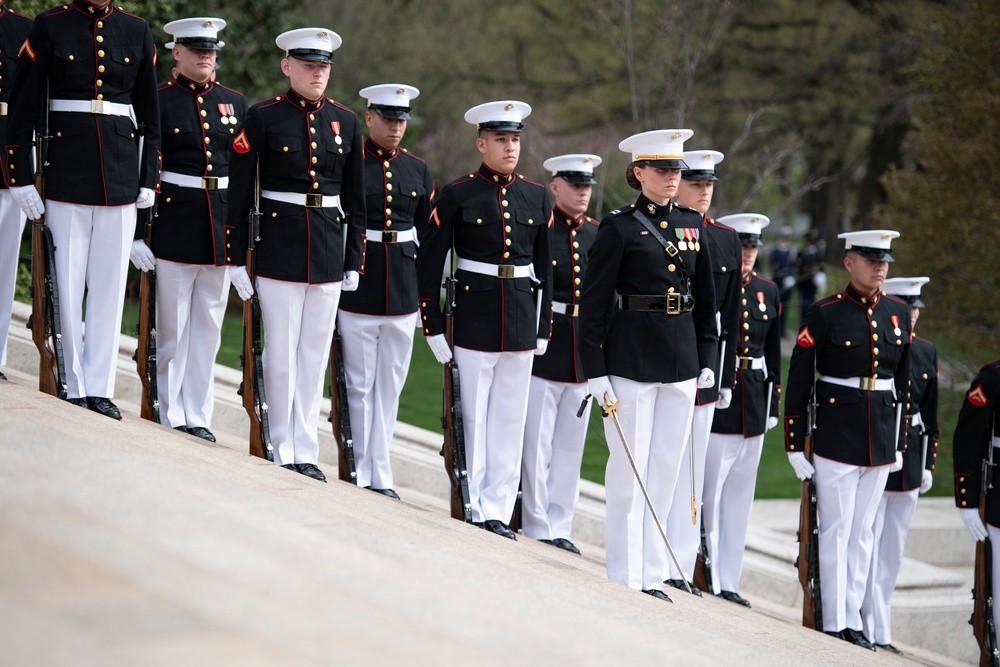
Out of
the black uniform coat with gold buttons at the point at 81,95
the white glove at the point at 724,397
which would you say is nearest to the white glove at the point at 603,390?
the white glove at the point at 724,397

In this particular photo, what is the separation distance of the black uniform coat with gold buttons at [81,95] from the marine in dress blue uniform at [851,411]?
3682 mm

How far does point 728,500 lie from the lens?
7.59 m

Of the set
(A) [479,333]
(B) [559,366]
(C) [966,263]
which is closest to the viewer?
(A) [479,333]

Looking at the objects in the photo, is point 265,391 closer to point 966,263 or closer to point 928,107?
point 966,263

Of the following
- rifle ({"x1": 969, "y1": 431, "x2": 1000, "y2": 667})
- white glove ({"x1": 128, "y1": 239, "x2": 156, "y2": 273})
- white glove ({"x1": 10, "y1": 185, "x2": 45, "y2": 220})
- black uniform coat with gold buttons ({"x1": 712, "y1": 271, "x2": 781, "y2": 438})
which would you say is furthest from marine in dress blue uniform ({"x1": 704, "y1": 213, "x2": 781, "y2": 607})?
white glove ({"x1": 10, "y1": 185, "x2": 45, "y2": 220})

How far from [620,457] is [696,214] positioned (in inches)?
46.0

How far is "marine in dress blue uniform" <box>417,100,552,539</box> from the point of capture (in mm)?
6344

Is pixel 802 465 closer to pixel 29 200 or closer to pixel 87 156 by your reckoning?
pixel 87 156

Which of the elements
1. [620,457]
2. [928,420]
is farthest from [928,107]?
[620,457]

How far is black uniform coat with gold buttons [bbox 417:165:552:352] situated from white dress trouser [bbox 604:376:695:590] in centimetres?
83

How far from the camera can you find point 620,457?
571cm

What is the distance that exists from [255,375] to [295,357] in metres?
0.20

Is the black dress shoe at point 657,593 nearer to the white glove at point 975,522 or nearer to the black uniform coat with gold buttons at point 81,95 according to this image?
the white glove at point 975,522

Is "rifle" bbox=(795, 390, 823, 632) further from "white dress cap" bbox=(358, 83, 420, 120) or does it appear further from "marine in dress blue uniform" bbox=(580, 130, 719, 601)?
"white dress cap" bbox=(358, 83, 420, 120)
